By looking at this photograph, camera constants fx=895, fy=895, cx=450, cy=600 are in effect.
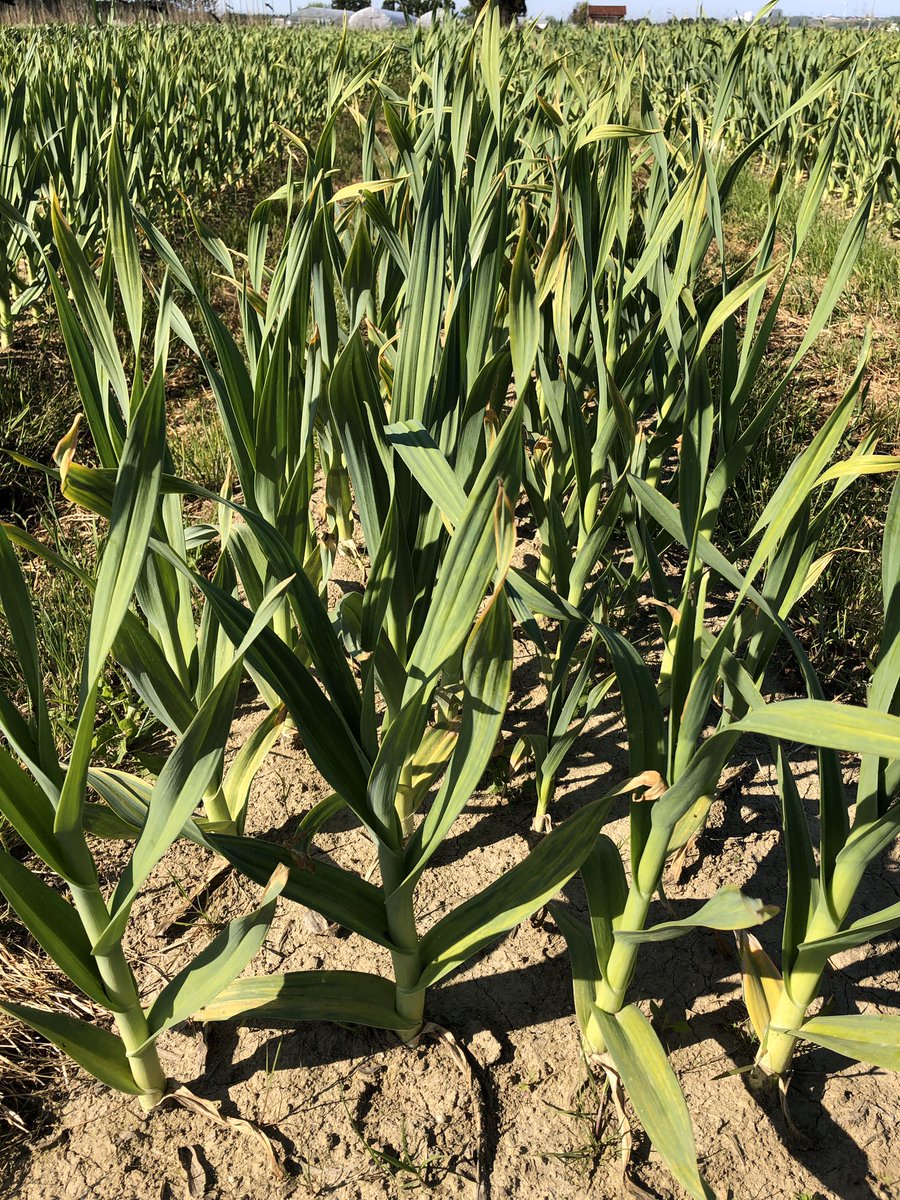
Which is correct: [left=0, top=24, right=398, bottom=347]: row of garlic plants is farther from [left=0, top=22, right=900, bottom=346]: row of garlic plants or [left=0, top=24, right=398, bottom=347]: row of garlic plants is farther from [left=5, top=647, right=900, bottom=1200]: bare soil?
[left=5, top=647, right=900, bottom=1200]: bare soil

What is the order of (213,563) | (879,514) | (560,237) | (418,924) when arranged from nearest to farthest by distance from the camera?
(560,237) < (418,924) < (213,563) < (879,514)

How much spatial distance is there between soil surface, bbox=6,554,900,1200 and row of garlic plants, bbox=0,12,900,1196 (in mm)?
70

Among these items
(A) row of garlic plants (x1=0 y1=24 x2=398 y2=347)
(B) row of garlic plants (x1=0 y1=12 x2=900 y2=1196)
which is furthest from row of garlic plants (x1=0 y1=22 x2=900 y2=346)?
(B) row of garlic plants (x1=0 y1=12 x2=900 y2=1196)

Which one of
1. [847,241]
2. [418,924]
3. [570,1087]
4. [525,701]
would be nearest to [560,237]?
[847,241]

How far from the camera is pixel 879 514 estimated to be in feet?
8.45

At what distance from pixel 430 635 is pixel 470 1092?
0.70 meters

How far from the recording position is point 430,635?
931 millimetres

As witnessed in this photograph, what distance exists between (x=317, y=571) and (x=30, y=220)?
2273mm

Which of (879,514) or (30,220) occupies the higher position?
(30,220)

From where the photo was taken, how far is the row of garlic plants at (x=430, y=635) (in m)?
0.89

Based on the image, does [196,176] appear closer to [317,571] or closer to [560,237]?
[317,571]

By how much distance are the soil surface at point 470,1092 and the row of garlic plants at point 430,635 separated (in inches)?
2.8

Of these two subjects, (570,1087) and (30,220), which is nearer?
(570,1087)

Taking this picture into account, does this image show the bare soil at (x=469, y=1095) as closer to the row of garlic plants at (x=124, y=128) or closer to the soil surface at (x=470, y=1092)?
the soil surface at (x=470, y=1092)
